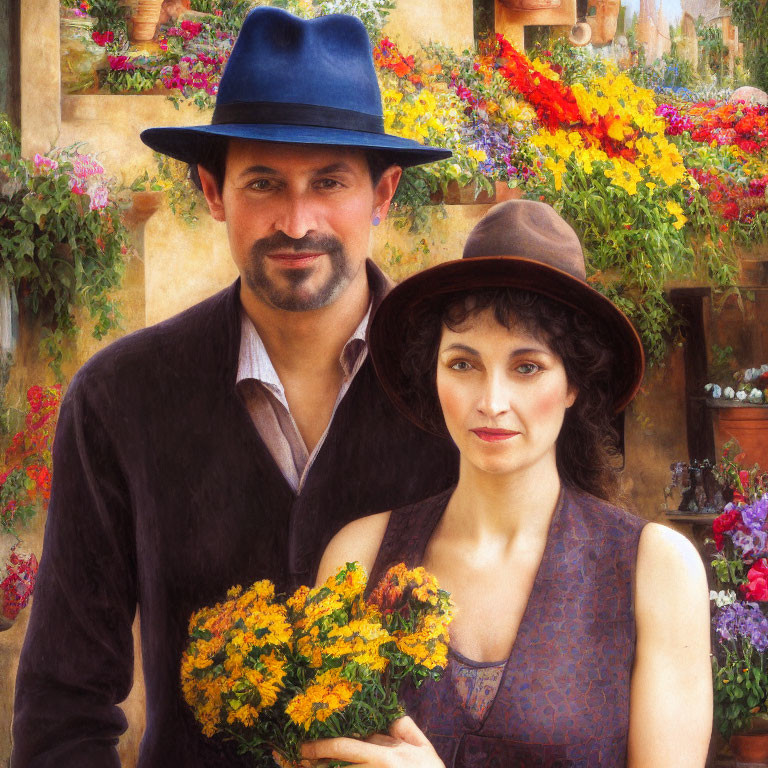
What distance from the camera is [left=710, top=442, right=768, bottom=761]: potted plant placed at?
280cm

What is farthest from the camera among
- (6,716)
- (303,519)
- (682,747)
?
(6,716)

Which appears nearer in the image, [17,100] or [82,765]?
[82,765]

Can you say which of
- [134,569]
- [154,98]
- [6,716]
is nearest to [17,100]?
[154,98]

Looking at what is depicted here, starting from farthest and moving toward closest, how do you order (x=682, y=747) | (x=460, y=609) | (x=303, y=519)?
(x=303, y=519) < (x=460, y=609) < (x=682, y=747)

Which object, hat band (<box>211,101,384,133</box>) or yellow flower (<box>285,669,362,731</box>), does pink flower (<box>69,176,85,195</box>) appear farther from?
yellow flower (<box>285,669,362,731</box>)

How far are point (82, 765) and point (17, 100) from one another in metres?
1.90

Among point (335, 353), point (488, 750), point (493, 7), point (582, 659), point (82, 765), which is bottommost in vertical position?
point (82, 765)

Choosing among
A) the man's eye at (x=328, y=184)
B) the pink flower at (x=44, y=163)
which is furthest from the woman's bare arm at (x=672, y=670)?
the pink flower at (x=44, y=163)

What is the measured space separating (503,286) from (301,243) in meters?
0.56

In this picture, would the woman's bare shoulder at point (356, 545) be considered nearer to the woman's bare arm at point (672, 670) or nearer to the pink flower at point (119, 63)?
the woman's bare arm at point (672, 670)

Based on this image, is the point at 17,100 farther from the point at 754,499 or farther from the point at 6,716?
the point at 754,499

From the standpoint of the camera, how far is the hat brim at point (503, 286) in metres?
2.16

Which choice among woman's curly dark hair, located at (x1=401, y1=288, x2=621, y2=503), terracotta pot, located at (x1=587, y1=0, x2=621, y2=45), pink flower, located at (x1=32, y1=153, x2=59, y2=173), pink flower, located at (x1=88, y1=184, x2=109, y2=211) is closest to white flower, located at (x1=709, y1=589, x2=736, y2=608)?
woman's curly dark hair, located at (x1=401, y1=288, x2=621, y2=503)

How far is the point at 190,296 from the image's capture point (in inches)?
111
